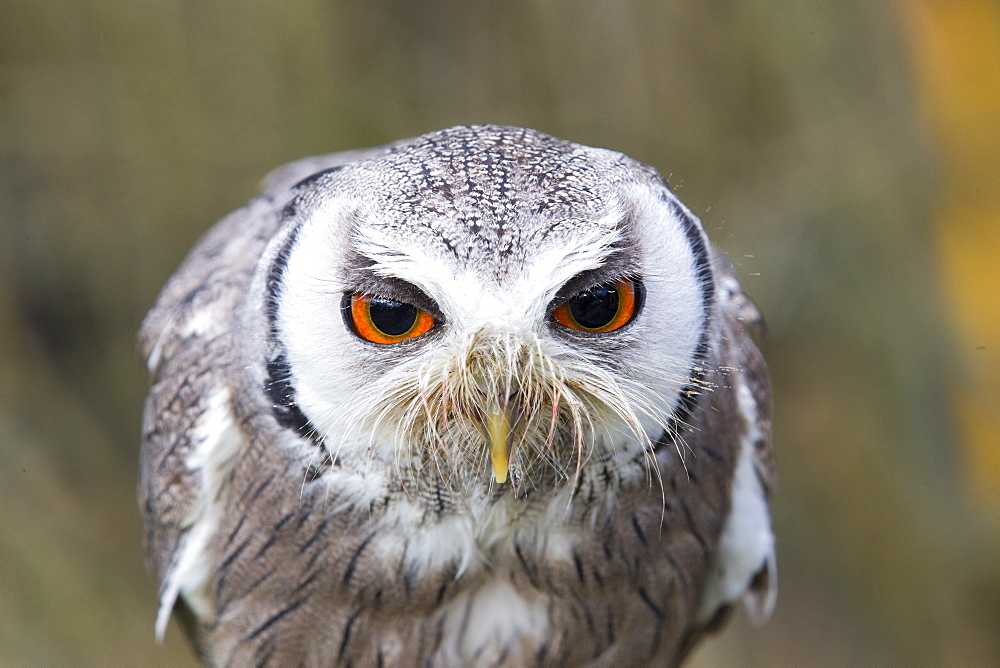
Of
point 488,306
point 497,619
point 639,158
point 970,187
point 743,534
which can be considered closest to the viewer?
point 488,306

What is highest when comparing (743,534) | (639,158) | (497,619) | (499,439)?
(639,158)

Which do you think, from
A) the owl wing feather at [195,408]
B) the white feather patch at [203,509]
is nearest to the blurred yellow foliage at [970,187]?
the owl wing feather at [195,408]

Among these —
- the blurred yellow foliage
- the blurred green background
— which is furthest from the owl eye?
the blurred yellow foliage

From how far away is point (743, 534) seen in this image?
1506 millimetres

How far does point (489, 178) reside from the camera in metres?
0.91

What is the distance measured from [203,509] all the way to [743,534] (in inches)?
37.0

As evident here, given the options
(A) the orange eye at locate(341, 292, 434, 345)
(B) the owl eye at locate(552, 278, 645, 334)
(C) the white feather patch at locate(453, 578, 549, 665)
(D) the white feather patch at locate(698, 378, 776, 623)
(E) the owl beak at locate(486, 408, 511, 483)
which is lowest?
(C) the white feather patch at locate(453, 578, 549, 665)

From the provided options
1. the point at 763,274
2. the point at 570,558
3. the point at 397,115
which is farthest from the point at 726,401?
the point at 397,115

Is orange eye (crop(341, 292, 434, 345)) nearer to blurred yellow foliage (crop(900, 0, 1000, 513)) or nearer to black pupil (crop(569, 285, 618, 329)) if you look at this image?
black pupil (crop(569, 285, 618, 329))

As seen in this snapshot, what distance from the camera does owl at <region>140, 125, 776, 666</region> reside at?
35.6 inches

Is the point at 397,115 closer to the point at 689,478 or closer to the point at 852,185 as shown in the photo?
the point at 852,185

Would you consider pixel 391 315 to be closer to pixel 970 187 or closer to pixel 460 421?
pixel 460 421

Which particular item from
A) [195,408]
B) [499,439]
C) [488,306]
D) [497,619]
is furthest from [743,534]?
[195,408]

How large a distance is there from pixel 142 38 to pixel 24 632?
1.73m
